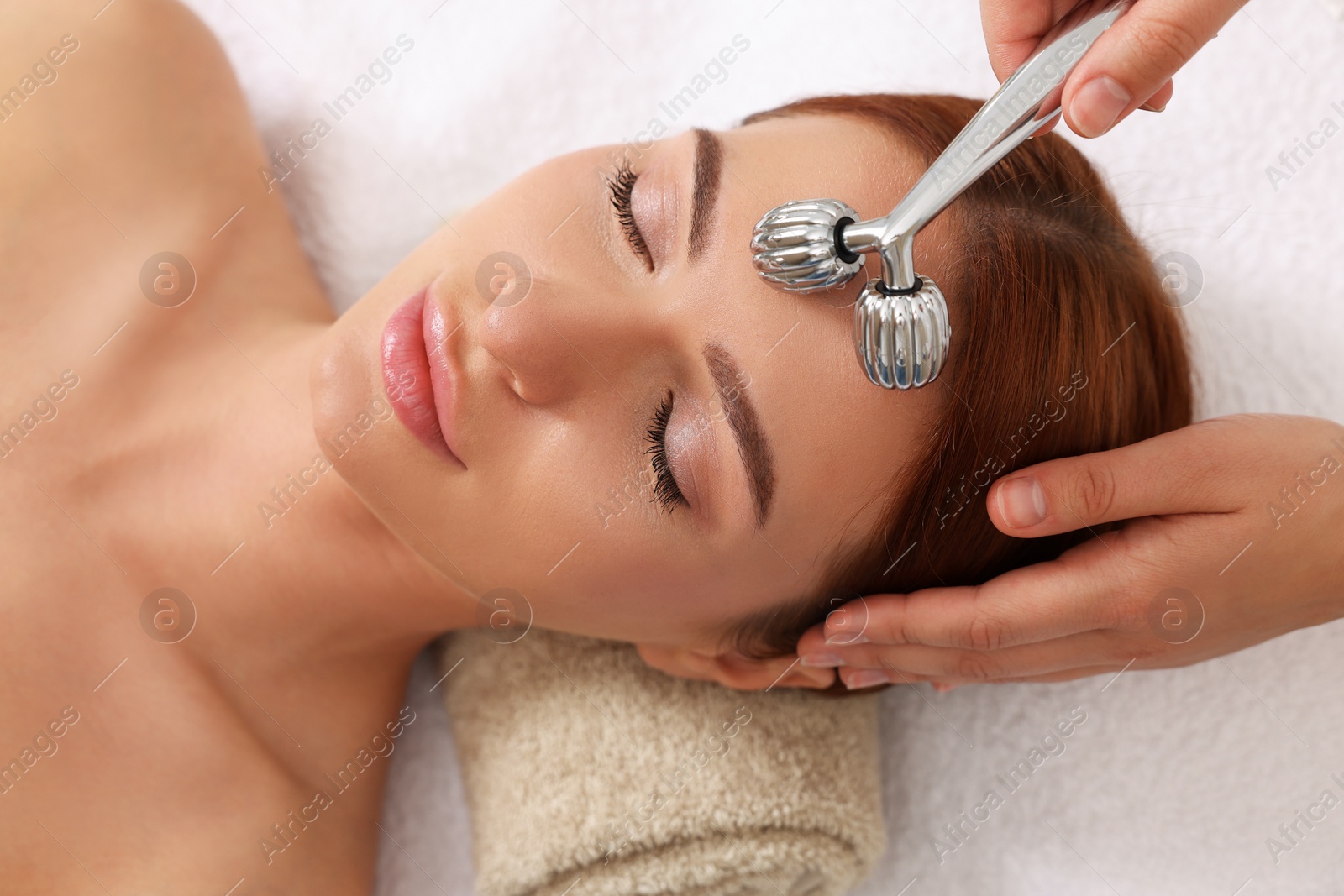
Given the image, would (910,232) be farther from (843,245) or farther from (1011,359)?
(1011,359)

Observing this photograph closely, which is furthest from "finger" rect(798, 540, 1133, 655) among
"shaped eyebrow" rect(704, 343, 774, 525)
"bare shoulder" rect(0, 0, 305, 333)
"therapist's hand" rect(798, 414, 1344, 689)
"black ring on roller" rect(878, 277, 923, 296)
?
"bare shoulder" rect(0, 0, 305, 333)

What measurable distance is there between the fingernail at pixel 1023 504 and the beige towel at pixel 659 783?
0.47m

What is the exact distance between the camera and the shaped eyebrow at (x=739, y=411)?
86 cm

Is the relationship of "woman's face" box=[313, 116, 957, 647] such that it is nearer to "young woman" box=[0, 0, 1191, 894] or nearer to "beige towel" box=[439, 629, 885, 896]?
"young woman" box=[0, 0, 1191, 894]

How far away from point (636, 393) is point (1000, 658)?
1.65 feet

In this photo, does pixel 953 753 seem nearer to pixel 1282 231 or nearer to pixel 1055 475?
pixel 1055 475

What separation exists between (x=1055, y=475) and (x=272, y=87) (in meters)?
1.38

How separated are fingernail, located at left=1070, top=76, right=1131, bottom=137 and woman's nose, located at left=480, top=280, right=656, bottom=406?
40 centimetres

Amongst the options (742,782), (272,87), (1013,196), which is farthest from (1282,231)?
(272,87)

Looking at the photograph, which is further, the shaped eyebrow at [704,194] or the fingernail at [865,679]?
the fingernail at [865,679]

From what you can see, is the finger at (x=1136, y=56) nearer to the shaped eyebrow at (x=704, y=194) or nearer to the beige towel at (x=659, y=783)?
the shaped eyebrow at (x=704, y=194)

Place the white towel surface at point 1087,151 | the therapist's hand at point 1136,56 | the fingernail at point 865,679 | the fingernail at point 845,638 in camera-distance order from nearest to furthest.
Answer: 1. the therapist's hand at point 1136,56
2. the fingernail at point 845,638
3. the fingernail at point 865,679
4. the white towel surface at point 1087,151

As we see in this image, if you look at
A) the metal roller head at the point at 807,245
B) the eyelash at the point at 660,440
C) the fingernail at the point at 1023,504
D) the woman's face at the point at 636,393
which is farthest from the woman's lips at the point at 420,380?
the fingernail at the point at 1023,504

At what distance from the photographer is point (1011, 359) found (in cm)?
94
